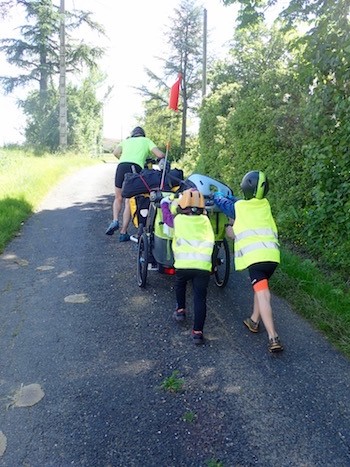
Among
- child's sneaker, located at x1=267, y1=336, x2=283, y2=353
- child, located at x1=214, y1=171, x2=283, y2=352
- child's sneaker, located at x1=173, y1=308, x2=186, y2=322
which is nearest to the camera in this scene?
child's sneaker, located at x1=267, y1=336, x2=283, y2=353

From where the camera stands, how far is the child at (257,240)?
391cm

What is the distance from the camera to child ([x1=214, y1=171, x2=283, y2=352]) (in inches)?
154

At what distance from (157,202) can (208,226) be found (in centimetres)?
98

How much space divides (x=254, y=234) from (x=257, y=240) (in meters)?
0.06

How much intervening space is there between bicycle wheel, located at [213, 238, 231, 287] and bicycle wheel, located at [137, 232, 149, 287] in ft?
2.78

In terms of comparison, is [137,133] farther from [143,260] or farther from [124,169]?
[143,260]

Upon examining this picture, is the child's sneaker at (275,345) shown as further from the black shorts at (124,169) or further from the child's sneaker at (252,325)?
the black shorts at (124,169)

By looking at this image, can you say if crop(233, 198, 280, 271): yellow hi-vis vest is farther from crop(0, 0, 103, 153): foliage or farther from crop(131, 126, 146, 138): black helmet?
crop(0, 0, 103, 153): foliage

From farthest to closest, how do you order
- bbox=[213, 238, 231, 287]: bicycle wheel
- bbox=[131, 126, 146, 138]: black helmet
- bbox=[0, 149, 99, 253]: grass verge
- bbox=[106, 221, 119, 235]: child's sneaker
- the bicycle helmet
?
bbox=[0, 149, 99, 253]: grass verge, bbox=[106, 221, 119, 235]: child's sneaker, bbox=[131, 126, 146, 138]: black helmet, bbox=[213, 238, 231, 287]: bicycle wheel, the bicycle helmet

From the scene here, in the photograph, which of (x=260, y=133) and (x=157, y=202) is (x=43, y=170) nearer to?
(x=260, y=133)

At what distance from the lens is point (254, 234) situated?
3957mm

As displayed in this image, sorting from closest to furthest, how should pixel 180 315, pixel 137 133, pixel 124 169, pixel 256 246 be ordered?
pixel 256 246 < pixel 180 315 < pixel 124 169 < pixel 137 133

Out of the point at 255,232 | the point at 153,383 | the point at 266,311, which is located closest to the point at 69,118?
the point at 255,232

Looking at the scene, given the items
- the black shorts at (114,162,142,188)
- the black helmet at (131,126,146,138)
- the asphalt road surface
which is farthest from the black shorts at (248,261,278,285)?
the black helmet at (131,126,146,138)
